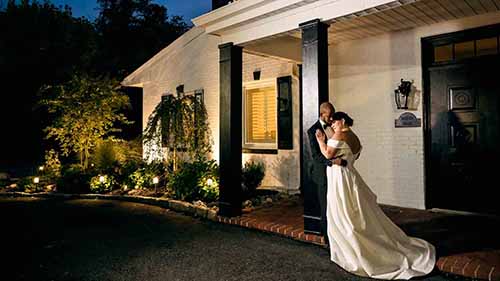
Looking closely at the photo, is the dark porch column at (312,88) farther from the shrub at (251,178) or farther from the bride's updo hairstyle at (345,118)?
the shrub at (251,178)

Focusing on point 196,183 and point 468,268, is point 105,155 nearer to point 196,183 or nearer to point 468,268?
point 196,183

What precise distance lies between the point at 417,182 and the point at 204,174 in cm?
390

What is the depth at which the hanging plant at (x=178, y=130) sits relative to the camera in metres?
8.84

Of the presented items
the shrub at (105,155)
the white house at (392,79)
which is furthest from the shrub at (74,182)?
the white house at (392,79)

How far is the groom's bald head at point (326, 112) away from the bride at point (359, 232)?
0.27m

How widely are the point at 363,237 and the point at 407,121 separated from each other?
119 inches

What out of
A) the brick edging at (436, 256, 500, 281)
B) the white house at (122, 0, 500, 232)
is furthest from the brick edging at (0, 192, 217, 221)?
the brick edging at (436, 256, 500, 281)

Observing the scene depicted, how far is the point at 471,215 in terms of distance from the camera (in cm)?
545

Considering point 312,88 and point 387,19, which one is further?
point 387,19

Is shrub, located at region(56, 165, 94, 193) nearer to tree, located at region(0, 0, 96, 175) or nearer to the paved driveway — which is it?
the paved driveway

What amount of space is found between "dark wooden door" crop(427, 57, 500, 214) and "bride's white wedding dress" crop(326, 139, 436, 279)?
7.04 ft

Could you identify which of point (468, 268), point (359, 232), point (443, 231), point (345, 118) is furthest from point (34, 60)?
point (468, 268)

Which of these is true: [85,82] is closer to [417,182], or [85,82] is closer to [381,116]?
[381,116]

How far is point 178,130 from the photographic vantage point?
8.80 m
